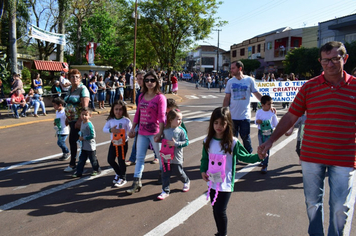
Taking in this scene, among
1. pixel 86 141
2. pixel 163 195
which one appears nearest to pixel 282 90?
pixel 163 195

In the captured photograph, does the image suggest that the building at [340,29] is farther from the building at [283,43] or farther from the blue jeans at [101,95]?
the blue jeans at [101,95]

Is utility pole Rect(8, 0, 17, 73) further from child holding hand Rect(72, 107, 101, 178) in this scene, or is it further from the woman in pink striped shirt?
the woman in pink striped shirt

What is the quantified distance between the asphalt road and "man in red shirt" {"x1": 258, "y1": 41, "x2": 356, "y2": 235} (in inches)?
34.2

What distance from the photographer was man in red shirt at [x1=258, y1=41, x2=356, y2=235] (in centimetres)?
278

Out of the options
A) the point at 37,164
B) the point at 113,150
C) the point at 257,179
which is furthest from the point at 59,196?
the point at 257,179

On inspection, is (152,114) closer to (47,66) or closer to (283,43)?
(47,66)

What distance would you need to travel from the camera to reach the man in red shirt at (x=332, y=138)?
2.78 metres

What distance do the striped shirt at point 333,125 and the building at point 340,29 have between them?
29.7 m

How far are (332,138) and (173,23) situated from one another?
24132 mm

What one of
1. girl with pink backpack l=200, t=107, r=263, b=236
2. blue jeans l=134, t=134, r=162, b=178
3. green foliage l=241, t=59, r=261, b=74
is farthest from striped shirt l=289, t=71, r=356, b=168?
green foliage l=241, t=59, r=261, b=74

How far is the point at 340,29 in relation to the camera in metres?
30.2

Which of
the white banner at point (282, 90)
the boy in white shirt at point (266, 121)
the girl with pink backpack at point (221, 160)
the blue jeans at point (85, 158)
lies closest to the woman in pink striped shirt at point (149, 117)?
the blue jeans at point (85, 158)

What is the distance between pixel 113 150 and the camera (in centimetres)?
518

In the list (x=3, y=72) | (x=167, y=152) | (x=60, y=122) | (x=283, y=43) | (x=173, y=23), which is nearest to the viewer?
(x=167, y=152)
